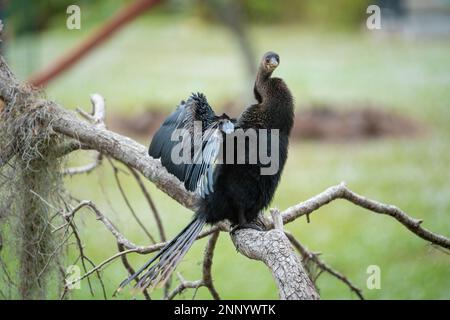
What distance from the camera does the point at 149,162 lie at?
3.17 metres

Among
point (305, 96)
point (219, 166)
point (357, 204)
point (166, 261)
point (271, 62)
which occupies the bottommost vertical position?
point (166, 261)

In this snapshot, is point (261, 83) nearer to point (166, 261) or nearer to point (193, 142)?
point (193, 142)

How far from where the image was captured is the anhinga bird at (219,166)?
294 cm

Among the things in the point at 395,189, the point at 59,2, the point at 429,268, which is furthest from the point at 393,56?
the point at 429,268

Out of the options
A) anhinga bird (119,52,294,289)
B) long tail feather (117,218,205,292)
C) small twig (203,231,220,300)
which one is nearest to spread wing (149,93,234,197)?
anhinga bird (119,52,294,289)

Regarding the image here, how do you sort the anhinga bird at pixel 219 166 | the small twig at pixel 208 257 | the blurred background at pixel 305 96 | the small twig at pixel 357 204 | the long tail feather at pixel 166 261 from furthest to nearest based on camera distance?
the blurred background at pixel 305 96, the small twig at pixel 208 257, the small twig at pixel 357 204, the anhinga bird at pixel 219 166, the long tail feather at pixel 166 261

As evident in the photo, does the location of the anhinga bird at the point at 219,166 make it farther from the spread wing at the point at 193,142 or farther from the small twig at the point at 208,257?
the small twig at the point at 208,257

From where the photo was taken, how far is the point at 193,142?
10.0 ft

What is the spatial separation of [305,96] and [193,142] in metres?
6.66

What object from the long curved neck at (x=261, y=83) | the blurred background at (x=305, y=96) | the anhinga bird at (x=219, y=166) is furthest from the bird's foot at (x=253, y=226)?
the blurred background at (x=305, y=96)

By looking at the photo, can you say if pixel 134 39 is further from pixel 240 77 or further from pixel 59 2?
pixel 240 77

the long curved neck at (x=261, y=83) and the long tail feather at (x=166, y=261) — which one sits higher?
the long curved neck at (x=261, y=83)

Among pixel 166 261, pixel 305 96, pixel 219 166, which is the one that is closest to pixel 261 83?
pixel 219 166

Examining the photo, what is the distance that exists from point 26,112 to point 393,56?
8.00 metres
